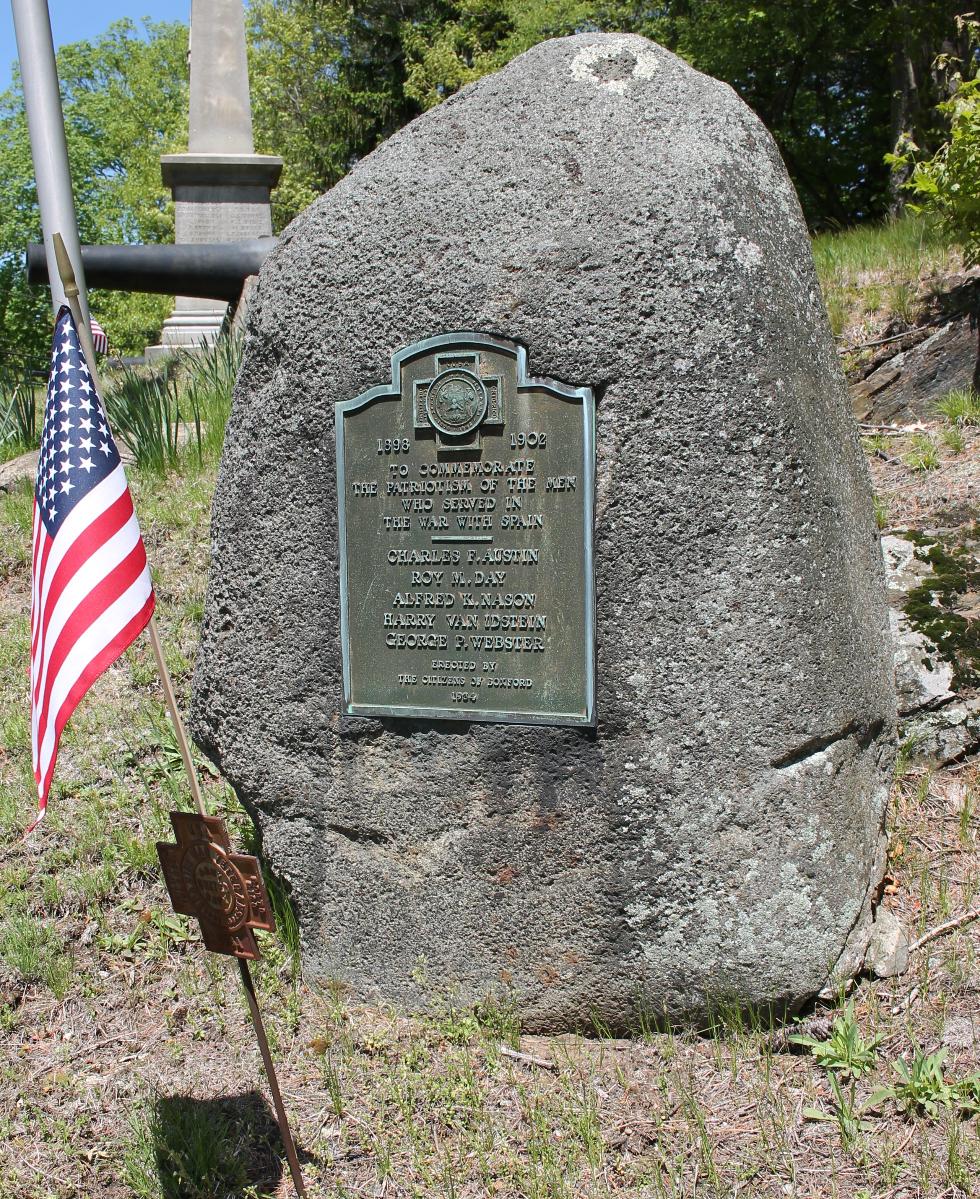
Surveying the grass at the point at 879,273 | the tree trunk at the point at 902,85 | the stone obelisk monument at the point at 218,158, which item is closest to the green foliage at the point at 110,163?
the stone obelisk monument at the point at 218,158

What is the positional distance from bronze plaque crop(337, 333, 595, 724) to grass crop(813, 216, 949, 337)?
15.8ft

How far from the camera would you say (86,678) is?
7.47 ft

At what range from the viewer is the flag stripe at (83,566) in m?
2.30

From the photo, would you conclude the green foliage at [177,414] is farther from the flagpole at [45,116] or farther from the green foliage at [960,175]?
the green foliage at [960,175]

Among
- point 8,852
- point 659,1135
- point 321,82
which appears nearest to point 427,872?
point 659,1135

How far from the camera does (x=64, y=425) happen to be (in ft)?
7.73

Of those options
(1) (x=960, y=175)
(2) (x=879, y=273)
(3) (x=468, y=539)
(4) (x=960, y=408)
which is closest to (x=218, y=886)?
(3) (x=468, y=539)

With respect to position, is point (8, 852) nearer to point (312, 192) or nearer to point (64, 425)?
point (64, 425)

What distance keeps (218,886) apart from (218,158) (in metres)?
11.1

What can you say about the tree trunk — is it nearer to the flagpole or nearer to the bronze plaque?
the flagpole

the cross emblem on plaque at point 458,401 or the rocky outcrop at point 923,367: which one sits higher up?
the rocky outcrop at point 923,367

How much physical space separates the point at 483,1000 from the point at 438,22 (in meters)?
24.3

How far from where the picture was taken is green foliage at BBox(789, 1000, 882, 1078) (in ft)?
8.86

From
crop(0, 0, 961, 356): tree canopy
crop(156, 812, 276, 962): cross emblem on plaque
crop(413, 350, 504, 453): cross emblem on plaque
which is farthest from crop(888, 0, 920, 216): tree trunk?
crop(156, 812, 276, 962): cross emblem on plaque
